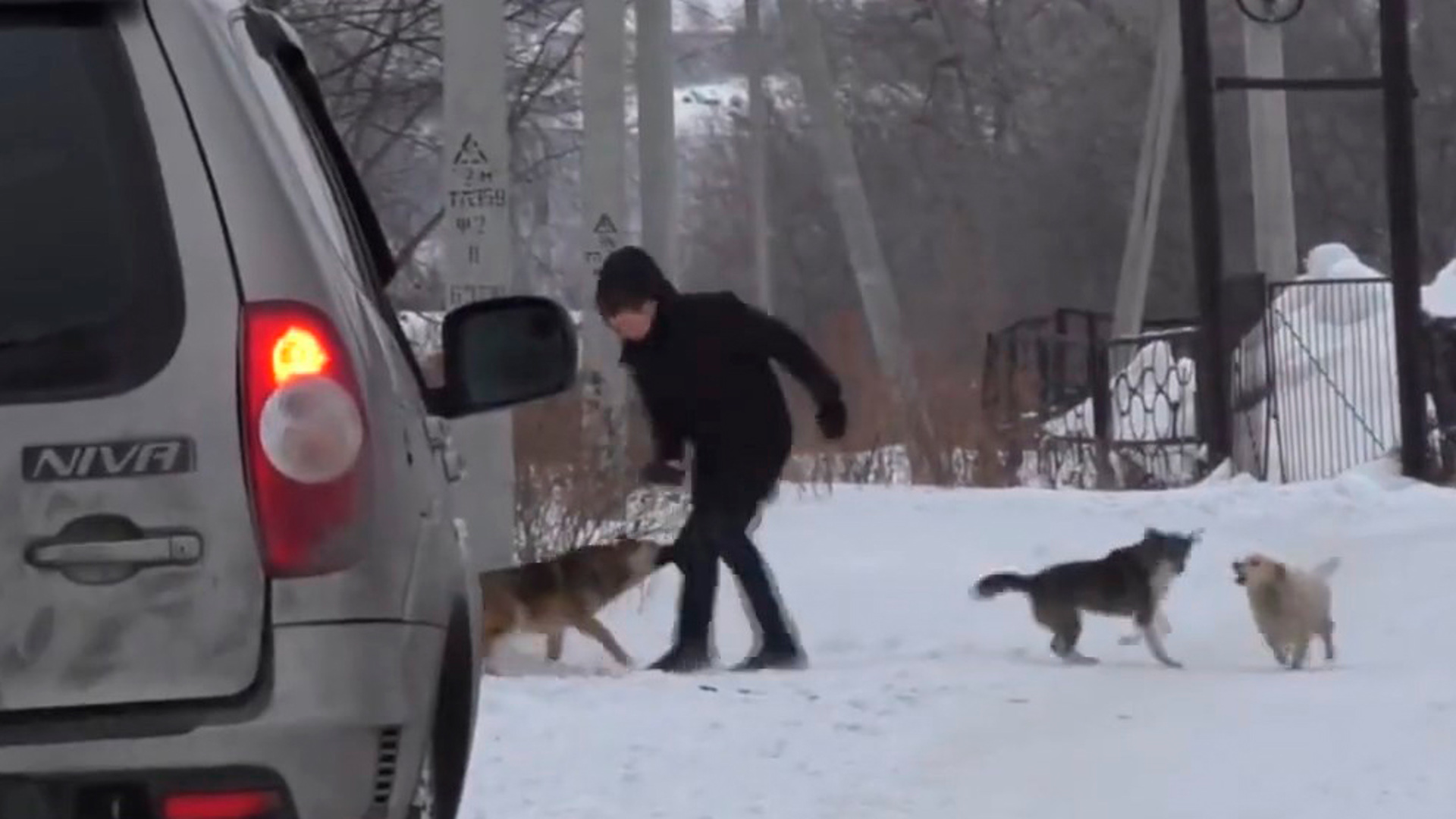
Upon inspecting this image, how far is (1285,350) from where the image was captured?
2358 centimetres

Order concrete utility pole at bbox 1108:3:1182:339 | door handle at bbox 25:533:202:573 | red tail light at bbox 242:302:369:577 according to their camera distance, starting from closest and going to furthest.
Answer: door handle at bbox 25:533:202:573, red tail light at bbox 242:302:369:577, concrete utility pole at bbox 1108:3:1182:339

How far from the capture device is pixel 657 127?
22656mm

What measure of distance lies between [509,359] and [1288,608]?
6.89 m

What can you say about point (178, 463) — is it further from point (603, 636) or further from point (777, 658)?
point (603, 636)

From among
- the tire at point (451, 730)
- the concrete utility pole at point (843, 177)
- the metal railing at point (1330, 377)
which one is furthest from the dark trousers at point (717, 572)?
the concrete utility pole at point (843, 177)

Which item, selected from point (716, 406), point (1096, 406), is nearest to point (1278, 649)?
point (716, 406)

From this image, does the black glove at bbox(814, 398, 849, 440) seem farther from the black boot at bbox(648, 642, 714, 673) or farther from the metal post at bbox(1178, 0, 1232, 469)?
the metal post at bbox(1178, 0, 1232, 469)

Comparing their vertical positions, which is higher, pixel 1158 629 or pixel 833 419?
pixel 833 419

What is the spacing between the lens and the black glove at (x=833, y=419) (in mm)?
10492

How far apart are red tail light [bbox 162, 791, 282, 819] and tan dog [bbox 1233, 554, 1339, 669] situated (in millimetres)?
7991

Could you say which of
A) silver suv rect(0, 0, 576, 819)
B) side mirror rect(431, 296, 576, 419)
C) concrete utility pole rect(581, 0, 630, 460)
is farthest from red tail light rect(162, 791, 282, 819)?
concrete utility pole rect(581, 0, 630, 460)

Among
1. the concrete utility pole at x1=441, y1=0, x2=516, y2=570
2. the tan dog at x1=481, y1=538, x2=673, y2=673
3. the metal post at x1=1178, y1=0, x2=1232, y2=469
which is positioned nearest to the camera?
the tan dog at x1=481, y1=538, x2=673, y2=673

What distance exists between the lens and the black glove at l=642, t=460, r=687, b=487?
1070 centimetres

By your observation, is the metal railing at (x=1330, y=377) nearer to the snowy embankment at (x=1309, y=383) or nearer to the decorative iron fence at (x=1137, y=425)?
the snowy embankment at (x=1309, y=383)
